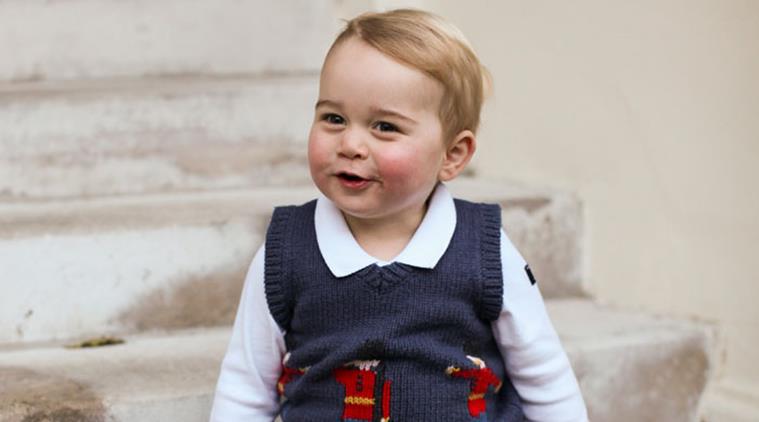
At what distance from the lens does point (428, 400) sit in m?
1.68

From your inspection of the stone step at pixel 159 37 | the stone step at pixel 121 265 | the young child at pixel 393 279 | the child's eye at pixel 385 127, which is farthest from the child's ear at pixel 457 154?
the stone step at pixel 159 37

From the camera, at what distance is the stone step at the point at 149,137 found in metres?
2.53

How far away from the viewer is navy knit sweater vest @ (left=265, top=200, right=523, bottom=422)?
168 centimetres

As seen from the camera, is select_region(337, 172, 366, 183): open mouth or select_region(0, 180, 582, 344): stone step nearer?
select_region(337, 172, 366, 183): open mouth

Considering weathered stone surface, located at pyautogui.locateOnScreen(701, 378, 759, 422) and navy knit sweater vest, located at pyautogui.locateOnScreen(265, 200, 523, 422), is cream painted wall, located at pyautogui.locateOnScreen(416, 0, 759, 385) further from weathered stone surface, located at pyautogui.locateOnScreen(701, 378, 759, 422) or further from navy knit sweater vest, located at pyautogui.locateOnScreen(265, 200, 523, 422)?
navy knit sweater vest, located at pyautogui.locateOnScreen(265, 200, 523, 422)

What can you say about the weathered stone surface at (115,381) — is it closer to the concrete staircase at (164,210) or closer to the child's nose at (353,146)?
the concrete staircase at (164,210)

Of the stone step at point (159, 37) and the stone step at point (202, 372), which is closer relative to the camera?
the stone step at point (202, 372)

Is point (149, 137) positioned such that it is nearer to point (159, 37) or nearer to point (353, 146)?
point (159, 37)

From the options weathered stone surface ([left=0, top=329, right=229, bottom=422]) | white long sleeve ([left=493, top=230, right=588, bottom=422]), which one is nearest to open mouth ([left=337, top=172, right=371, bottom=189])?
white long sleeve ([left=493, top=230, right=588, bottom=422])

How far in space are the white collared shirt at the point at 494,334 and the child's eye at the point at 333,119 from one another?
0.16 meters

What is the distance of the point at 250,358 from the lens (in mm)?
1771

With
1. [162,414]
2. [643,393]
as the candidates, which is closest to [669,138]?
[643,393]

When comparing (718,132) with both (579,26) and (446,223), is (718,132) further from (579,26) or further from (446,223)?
(446,223)

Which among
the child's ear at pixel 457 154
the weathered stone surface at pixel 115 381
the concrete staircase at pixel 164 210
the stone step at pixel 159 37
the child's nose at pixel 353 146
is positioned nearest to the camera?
the child's nose at pixel 353 146
